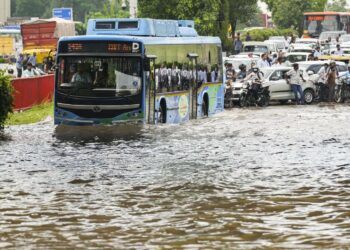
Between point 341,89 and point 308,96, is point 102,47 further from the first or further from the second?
point 341,89

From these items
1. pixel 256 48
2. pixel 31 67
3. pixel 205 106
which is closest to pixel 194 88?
pixel 205 106

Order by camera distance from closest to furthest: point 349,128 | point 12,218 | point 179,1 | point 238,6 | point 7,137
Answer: point 12,218 < point 7,137 < point 349,128 < point 179,1 < point 238,6

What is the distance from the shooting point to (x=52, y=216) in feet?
45.4

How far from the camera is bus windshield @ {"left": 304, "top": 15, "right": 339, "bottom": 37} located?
8750 cm

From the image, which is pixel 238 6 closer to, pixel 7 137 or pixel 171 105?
pixel 171 105

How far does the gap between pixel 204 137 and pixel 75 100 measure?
10.7ft

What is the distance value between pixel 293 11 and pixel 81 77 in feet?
284

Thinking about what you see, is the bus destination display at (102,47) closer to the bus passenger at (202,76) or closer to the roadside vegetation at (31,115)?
the roadside vegetation at (31,115)

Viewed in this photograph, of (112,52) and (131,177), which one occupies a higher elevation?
(112,52)

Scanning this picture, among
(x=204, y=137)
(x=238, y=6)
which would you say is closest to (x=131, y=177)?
(x=204, y=137)

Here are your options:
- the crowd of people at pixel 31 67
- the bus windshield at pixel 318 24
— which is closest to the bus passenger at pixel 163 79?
the crowd of people at pixel 31 67

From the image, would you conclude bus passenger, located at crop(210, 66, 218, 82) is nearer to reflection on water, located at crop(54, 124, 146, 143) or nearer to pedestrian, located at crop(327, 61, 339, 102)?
pedestrian, located at crop(327, 61, 339, 102)

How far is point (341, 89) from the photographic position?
41.3 m

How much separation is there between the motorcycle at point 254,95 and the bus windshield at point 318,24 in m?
50.0
